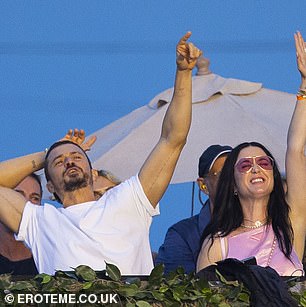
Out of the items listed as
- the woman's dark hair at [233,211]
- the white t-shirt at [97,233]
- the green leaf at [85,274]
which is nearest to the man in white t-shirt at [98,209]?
the white t-shirt at [97,233]

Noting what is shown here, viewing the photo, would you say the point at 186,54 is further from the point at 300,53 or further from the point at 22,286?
the point at 22,286

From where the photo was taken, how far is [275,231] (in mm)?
5996

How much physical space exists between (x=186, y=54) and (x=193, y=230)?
953 millimetres

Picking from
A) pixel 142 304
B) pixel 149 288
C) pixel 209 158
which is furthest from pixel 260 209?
pixel 142 304

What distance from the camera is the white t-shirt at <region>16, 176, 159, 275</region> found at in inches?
233

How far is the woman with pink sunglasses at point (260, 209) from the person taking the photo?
5910 mm

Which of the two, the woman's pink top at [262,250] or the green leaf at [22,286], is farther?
the woman's pink top at [262,250]

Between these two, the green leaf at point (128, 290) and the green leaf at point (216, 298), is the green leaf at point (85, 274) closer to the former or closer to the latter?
the green leaf at point (128, 290)

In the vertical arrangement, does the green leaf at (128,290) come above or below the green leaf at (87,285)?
below

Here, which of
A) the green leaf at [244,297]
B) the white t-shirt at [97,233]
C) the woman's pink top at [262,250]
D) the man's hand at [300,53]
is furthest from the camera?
the man's hand at [300,53]

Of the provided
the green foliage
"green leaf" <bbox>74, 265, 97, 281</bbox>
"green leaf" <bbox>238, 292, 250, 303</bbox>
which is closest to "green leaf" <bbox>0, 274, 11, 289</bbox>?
the green foliage

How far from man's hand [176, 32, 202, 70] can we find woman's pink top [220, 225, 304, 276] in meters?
0.85

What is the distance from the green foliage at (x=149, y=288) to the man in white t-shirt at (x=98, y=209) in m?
0.82

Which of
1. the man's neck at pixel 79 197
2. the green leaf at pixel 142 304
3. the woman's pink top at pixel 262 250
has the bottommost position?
the green leaf at pixel 142 304
